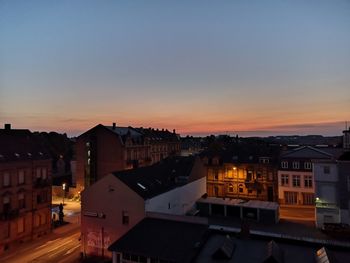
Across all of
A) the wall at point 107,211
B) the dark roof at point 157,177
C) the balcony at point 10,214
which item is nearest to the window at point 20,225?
the balcony at point 10,214

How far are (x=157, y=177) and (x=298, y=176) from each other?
26194 mm

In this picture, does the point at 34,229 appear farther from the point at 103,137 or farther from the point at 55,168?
the point at 55,168

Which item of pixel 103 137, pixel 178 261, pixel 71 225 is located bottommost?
pixel 71 225

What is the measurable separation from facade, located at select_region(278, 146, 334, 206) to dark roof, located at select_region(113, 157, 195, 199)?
17207 mm

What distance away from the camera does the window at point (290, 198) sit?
176 ft

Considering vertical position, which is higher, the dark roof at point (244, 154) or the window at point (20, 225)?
the dark roof at point (244, 154)

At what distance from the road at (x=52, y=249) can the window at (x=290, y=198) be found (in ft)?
114

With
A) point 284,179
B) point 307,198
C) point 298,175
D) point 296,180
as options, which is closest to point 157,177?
point 284,179

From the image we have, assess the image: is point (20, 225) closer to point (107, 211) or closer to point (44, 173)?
point (44, 173)

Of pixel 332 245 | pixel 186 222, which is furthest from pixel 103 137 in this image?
pixel 332 245

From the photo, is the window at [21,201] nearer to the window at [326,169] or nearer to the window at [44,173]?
the window at [44,173]

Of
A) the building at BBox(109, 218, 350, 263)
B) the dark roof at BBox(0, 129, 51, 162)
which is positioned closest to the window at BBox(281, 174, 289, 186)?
the building at BBox(109, 218, 350, 263)

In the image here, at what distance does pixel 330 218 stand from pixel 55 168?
6510cm

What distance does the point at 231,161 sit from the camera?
6041cm
